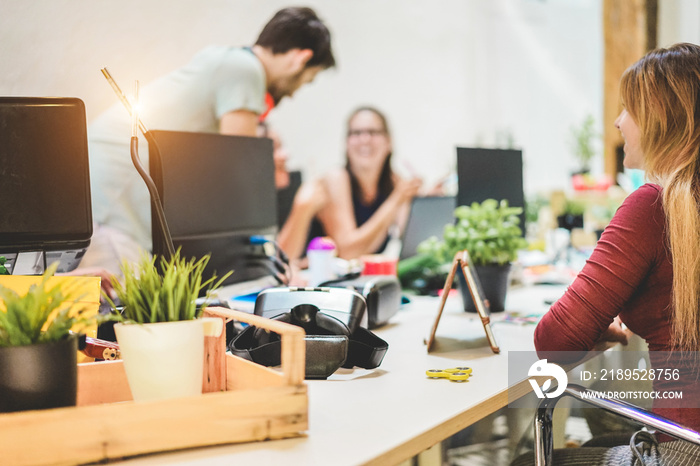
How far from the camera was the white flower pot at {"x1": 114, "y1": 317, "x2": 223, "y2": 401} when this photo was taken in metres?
0.78

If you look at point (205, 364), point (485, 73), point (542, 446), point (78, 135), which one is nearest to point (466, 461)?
point (542, 446)

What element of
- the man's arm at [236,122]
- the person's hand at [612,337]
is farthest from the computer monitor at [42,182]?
the person's hand at [612,337]

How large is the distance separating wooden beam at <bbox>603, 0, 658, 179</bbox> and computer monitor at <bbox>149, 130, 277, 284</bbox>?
4.02m

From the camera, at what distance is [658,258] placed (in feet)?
3.53

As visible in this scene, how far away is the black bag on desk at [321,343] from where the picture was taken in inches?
41.1

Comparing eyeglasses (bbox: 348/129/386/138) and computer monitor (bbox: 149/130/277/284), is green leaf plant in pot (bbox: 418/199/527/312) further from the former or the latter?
eyeglasses (bbox: 348/129/386/138)

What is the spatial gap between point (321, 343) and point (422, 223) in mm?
1305

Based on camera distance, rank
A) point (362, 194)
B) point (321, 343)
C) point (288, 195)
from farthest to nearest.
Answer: point (362, 194) → point (288, 195) → point (321, 343)

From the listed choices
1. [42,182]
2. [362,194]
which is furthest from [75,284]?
[362,194]

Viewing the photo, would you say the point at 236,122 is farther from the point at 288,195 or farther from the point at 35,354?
the point at 35,354

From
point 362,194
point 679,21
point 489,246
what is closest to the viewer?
point 489,246

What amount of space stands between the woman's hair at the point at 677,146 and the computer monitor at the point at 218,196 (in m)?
0.93

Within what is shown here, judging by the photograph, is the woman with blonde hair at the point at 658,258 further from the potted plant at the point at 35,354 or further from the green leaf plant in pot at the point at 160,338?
the potted plant at the point at 35,354

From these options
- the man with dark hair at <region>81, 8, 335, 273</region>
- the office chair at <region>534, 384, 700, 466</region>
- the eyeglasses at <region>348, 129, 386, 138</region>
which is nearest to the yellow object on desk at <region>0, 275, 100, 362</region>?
the man with dark hair at <region>81, 8, 335, 273</region>
